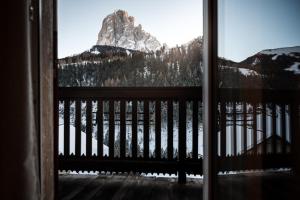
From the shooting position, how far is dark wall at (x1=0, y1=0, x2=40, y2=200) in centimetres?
116

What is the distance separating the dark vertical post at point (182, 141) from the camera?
10.1 ft

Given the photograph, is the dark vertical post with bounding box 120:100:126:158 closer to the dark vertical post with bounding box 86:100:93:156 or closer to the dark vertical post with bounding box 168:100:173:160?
the dark vertical post with bounding box 86:100:93:156

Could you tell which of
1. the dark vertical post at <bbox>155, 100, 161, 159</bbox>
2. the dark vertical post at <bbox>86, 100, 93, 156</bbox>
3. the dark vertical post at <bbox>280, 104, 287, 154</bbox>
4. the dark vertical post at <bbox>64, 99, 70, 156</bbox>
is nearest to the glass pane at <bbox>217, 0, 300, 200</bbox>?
the dark vertical post at <bbox>280, 104, 287, 154</bbox>

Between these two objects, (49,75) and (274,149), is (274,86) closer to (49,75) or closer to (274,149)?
(274,149)

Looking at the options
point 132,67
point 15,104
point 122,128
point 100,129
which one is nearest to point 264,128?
point 15,104

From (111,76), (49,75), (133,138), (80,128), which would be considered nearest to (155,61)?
(111,76)

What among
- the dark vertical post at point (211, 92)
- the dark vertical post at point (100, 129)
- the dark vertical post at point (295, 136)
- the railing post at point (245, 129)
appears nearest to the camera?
the dark vertical post at point (295, 136)

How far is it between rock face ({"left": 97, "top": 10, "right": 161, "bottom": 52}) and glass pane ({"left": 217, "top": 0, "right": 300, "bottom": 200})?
214 cm

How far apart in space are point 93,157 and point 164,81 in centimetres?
124

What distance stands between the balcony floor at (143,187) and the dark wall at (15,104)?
917 millimetres

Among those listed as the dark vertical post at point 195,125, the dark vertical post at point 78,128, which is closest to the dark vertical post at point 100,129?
the dark vertical post at point 78,128

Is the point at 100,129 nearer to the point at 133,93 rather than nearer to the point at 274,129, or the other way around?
the point at 133,93

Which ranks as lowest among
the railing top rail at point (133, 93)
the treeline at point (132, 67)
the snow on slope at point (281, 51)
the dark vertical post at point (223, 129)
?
the dark vertical post at point (223, 129)

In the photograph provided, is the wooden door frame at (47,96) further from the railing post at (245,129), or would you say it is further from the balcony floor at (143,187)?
the railing post at (245,129)
